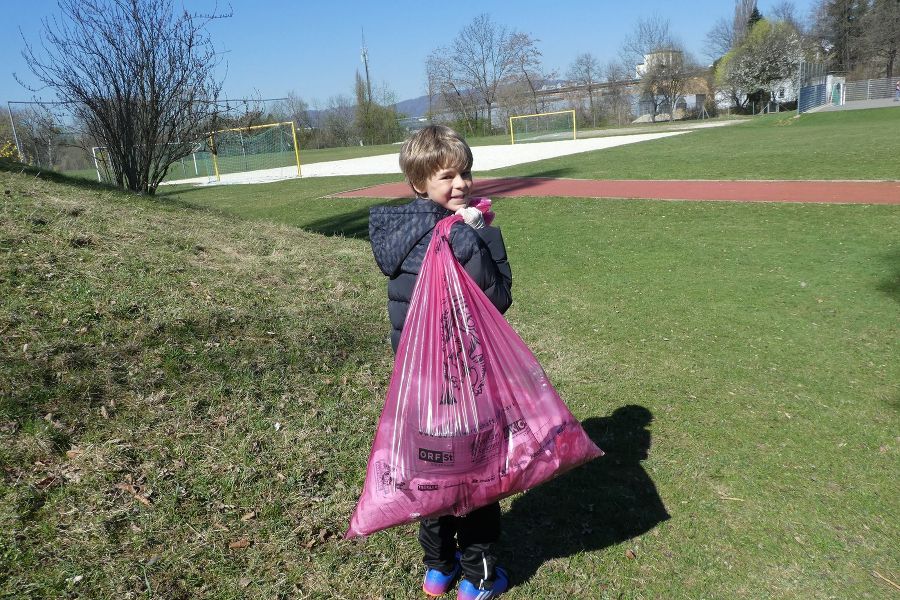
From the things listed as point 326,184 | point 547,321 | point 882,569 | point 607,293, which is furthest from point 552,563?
point 326,184

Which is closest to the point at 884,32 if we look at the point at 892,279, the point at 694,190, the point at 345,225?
the point at 694,190

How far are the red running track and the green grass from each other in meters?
0.91

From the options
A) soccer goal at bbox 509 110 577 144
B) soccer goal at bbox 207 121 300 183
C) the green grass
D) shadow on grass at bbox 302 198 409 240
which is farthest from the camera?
soccer goal at bbox 509 110 577 144

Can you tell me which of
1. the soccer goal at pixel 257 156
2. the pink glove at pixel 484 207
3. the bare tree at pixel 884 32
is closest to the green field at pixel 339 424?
the pink glove at pixel 484 207

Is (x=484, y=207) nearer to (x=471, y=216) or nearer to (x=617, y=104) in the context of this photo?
(x=471, y=216)

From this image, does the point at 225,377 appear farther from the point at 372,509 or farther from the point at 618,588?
the point at 618,588

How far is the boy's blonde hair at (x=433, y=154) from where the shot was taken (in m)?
2.29

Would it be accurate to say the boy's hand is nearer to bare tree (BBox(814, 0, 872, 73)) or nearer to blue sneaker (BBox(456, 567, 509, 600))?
blue sneaker (BBox(456, 567, 509, 600))

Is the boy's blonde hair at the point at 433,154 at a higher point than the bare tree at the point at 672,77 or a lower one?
lower

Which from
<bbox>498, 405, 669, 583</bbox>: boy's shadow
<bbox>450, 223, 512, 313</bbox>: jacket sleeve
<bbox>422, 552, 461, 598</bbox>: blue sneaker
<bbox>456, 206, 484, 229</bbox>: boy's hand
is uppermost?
<bbox>456, 206, 484, 229</bbox>: boy's hand

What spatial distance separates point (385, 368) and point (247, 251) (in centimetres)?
243

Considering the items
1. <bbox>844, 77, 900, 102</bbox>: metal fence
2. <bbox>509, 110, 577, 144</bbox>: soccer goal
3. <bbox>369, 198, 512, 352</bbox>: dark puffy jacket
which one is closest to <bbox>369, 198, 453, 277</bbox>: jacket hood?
<bbox>369, 198, 512, 352</bbox>: dark puffy jacket

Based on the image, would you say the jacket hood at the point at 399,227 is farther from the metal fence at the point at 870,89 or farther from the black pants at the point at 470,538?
Answer: the metal fence at the point at 870,89

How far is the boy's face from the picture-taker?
7.58 feet
